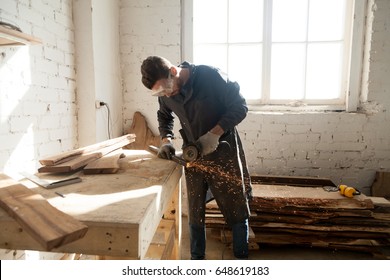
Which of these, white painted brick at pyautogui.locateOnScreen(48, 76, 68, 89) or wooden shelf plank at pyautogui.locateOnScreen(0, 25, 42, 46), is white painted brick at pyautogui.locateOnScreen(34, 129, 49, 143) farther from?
wooden shelf plank at pyautogui.locateOnScreen(0, 25, 42, 46)

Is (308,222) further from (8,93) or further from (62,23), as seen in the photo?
(62,23)

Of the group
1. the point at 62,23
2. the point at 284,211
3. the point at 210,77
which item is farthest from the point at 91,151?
the point at 284,211

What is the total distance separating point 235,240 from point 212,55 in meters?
2.15

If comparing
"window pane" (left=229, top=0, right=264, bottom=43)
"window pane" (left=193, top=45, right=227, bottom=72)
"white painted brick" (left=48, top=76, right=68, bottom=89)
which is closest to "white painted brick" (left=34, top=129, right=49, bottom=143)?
"white painted brick" (left=48, top=76, right=68, bottom=89)

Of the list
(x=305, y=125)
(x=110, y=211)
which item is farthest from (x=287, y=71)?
(x=110, y=211)

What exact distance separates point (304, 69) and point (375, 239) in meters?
1.85

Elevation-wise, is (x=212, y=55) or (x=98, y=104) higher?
(x=212, y=55)

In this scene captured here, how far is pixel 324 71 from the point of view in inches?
126

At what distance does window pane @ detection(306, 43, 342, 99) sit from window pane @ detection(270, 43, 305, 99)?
0.09 metres

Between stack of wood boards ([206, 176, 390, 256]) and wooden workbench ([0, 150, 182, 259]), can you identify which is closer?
wooden workbench ([0, 150, 182, 259])

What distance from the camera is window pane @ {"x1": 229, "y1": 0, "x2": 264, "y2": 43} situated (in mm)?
3143

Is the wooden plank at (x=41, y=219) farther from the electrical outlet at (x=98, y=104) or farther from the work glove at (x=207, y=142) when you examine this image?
the electrical outlet at (x=98, y=104)

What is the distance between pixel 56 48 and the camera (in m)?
2.30

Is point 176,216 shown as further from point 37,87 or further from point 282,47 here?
point 282,47
